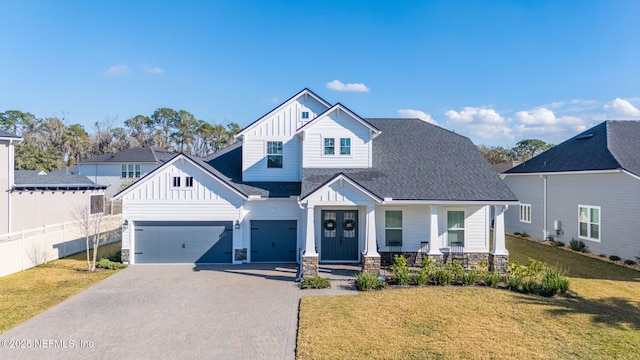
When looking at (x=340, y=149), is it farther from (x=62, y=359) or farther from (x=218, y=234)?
(x=62, y=359)

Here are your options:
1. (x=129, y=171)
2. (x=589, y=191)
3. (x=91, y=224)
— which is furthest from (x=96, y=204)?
(x=589, y=191)

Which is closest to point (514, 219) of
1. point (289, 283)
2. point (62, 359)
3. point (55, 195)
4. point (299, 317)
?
point (289, 283)

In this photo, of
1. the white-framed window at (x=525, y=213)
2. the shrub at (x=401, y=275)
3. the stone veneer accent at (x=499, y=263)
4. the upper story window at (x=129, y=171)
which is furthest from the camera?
the upper story window at (x=129, y=171)

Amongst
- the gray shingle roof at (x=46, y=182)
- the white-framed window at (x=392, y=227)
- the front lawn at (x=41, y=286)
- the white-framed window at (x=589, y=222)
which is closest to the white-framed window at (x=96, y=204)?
the gray shingle roof at (x=46, y=182)

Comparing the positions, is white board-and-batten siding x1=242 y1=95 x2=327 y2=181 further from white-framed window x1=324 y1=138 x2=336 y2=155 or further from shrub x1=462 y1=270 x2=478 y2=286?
shrub x1=462 y1=270 x2=478 y2=286

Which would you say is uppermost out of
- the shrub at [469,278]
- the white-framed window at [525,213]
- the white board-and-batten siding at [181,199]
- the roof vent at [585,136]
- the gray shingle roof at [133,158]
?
the gray shingle roof at [133,158]

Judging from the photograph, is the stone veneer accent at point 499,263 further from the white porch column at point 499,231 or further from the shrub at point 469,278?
the shrub at point 469,278

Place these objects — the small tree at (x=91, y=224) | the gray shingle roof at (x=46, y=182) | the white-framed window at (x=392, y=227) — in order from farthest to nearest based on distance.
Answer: the gray shingle roof at (x=46, y=182) < the white-framed window at (x=392, y=227) < the small tree at (x=91, y=224)
